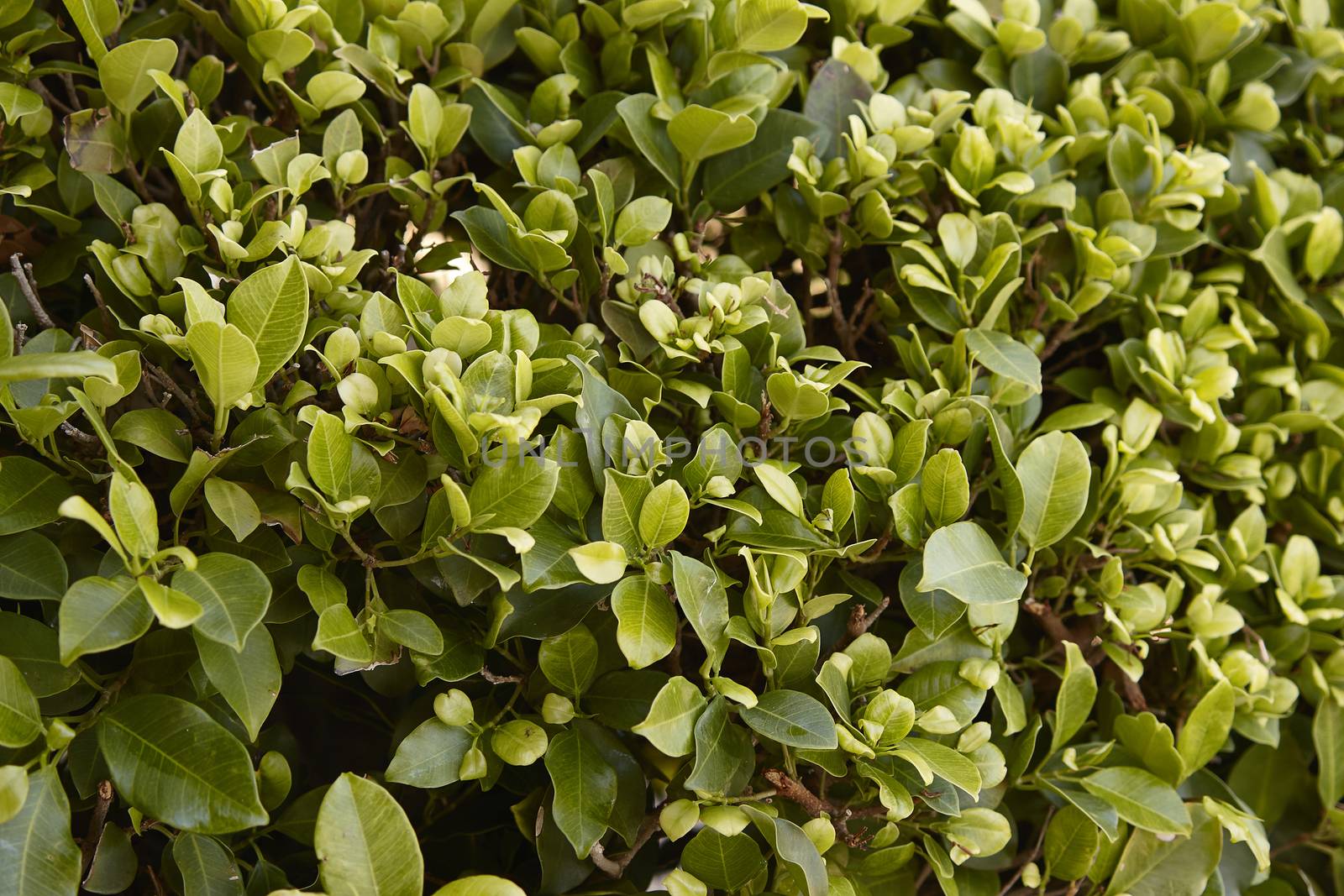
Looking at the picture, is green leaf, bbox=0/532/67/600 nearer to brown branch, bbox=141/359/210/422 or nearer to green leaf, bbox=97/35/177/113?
brown branch, bbox=141/359/210/422

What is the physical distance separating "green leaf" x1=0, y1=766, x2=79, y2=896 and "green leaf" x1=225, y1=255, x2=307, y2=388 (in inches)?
12.1

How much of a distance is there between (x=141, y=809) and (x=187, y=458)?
0.25 metres

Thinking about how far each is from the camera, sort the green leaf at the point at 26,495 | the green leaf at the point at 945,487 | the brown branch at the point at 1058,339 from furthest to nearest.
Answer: the brown branch at the point at 1058,339
the green leaf at the point at 945,487
the green leaf at the point at 26,495

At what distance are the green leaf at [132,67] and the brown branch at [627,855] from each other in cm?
74

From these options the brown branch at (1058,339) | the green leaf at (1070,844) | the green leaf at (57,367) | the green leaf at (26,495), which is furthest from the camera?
the brown branch at (1058,339)

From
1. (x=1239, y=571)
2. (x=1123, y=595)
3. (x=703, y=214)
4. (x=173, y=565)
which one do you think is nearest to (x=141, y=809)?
(x=173, y=565)

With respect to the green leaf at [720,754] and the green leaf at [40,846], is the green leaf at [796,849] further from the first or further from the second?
the green leaf at [40,846]

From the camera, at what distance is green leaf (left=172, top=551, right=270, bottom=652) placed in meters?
0.67

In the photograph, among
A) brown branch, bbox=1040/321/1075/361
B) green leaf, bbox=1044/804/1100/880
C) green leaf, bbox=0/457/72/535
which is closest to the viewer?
green leaf, bbox=0/457/72/535

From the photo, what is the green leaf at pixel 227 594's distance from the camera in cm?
67

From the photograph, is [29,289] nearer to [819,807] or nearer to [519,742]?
[519,742]

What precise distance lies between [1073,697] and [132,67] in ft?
3.23

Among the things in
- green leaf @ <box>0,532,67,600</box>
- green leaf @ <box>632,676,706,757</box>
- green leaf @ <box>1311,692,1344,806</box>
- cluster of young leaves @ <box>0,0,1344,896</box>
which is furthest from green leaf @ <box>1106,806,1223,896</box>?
green leaf @ <box>0,532,67,600</box>

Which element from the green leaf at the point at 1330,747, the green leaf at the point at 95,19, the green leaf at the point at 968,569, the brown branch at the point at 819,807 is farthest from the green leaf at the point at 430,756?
the green leaf at the point at 1330,747
